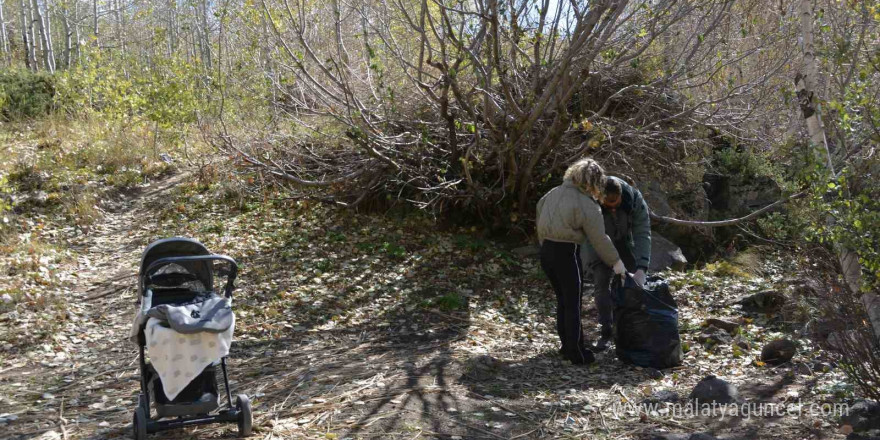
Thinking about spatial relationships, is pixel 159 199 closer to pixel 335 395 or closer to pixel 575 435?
pixel 335 395

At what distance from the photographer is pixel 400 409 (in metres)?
4.68

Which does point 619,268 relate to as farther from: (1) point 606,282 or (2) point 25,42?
(2) point 25,42

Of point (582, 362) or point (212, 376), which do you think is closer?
point (212, 376)

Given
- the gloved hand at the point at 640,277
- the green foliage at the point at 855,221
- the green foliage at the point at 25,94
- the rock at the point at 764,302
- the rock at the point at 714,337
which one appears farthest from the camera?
the green foliage at the point at 25,94

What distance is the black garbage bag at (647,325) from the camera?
5.68m

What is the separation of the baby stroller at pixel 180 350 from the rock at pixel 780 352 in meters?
4.23

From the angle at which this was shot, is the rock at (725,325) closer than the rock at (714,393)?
No

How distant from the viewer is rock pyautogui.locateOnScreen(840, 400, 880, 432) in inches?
155

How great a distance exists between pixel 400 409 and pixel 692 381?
239cm

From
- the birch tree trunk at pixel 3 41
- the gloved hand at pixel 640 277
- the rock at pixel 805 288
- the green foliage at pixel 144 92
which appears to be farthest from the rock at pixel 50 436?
the birch tree trunk at pixel 3 41

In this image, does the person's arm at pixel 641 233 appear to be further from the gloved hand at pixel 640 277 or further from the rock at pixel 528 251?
the rock at pixel 528 251

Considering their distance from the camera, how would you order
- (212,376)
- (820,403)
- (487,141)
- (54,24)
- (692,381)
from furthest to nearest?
(54,24)
(487,141)
(692,381)
(820,403)
(212,376)

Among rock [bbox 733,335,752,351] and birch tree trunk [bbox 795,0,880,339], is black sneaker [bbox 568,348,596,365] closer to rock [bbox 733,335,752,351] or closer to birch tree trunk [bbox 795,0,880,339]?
rock [bbox 733,335,752,351]

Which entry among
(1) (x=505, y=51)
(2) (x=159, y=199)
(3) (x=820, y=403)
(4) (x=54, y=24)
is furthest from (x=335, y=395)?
(4) (x=54, y=24)
